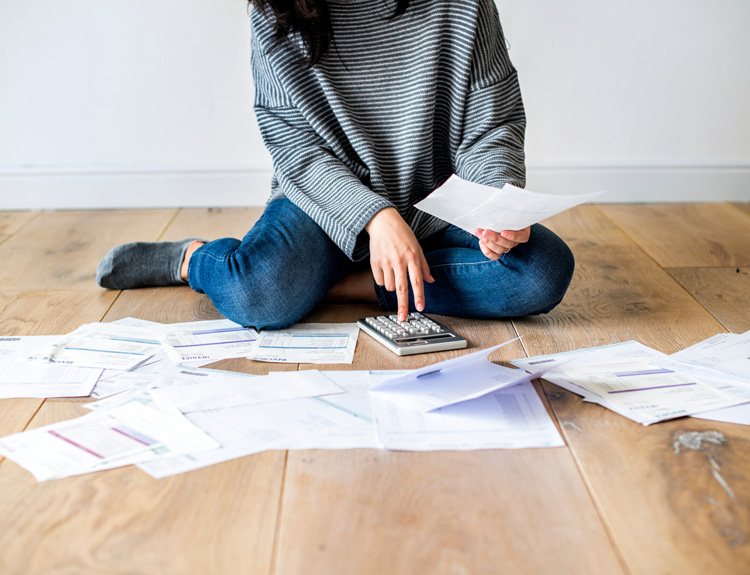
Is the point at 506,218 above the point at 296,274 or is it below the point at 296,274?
above

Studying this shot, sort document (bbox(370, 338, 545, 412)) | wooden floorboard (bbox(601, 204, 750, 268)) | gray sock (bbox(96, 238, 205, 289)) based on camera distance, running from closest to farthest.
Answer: document (bbox(370, 338, 545, 412)) < gray sock (bbox(96, 238, 205, 289)) < wooden floorboard (bbox(601, 204, 750, 268))

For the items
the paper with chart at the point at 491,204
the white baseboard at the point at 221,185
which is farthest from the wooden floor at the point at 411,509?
the white baseboard at the point at 221,185

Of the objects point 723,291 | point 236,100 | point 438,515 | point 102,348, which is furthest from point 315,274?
point 236,100

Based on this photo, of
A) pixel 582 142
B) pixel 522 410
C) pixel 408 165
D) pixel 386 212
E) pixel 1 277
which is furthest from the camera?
pixel 582 142

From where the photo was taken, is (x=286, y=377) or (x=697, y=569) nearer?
(x=697, y=569)

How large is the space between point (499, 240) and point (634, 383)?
0.94ft

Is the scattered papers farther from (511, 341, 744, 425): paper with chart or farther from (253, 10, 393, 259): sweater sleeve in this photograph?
(511, 341, 744, 425): paper with chart

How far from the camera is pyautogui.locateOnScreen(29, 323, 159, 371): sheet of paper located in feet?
3.52

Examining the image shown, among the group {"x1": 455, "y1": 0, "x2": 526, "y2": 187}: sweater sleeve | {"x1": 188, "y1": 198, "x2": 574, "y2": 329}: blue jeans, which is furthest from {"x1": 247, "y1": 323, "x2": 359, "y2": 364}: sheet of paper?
{"x1": 455, "y1": 0, "x2": 526, "y2": 187}: sweater sleeve

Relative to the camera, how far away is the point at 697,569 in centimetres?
64

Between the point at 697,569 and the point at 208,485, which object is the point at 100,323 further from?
the point at 697,569

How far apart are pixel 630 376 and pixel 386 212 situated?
441mm

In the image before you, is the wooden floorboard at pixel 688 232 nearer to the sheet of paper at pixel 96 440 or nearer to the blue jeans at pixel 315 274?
the blue jeans at pixel 315 274

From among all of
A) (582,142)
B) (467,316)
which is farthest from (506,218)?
(582,142)
